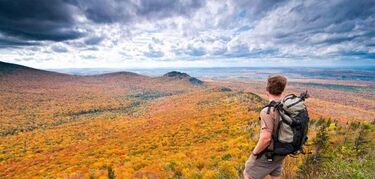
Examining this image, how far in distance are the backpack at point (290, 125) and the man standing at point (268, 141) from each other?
85 mm

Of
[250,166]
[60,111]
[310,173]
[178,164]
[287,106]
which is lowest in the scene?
[60,111]

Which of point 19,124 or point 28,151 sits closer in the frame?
point 28,151

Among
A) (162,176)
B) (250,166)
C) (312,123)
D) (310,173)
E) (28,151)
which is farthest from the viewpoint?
(28,151)

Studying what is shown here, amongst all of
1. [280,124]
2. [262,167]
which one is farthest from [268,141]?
[262,167]

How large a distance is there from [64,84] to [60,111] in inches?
4294

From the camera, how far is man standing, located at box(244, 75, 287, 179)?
384cm

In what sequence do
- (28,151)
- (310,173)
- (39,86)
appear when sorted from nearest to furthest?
(310,173)
(28,151)
(39,86)

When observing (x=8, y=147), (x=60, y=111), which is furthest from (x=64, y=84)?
(x=8, y=147)

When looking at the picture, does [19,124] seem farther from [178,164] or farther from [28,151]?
[178,164]

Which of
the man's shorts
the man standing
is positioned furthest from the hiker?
the man's shorts

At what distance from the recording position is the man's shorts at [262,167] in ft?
13.8

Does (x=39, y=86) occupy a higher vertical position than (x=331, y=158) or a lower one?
lower

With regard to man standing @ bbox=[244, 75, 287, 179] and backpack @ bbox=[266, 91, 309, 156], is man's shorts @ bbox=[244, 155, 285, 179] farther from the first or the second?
backpack @ bbox=[266, 91, 309, 156]

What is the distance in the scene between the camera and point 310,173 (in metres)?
6.68
